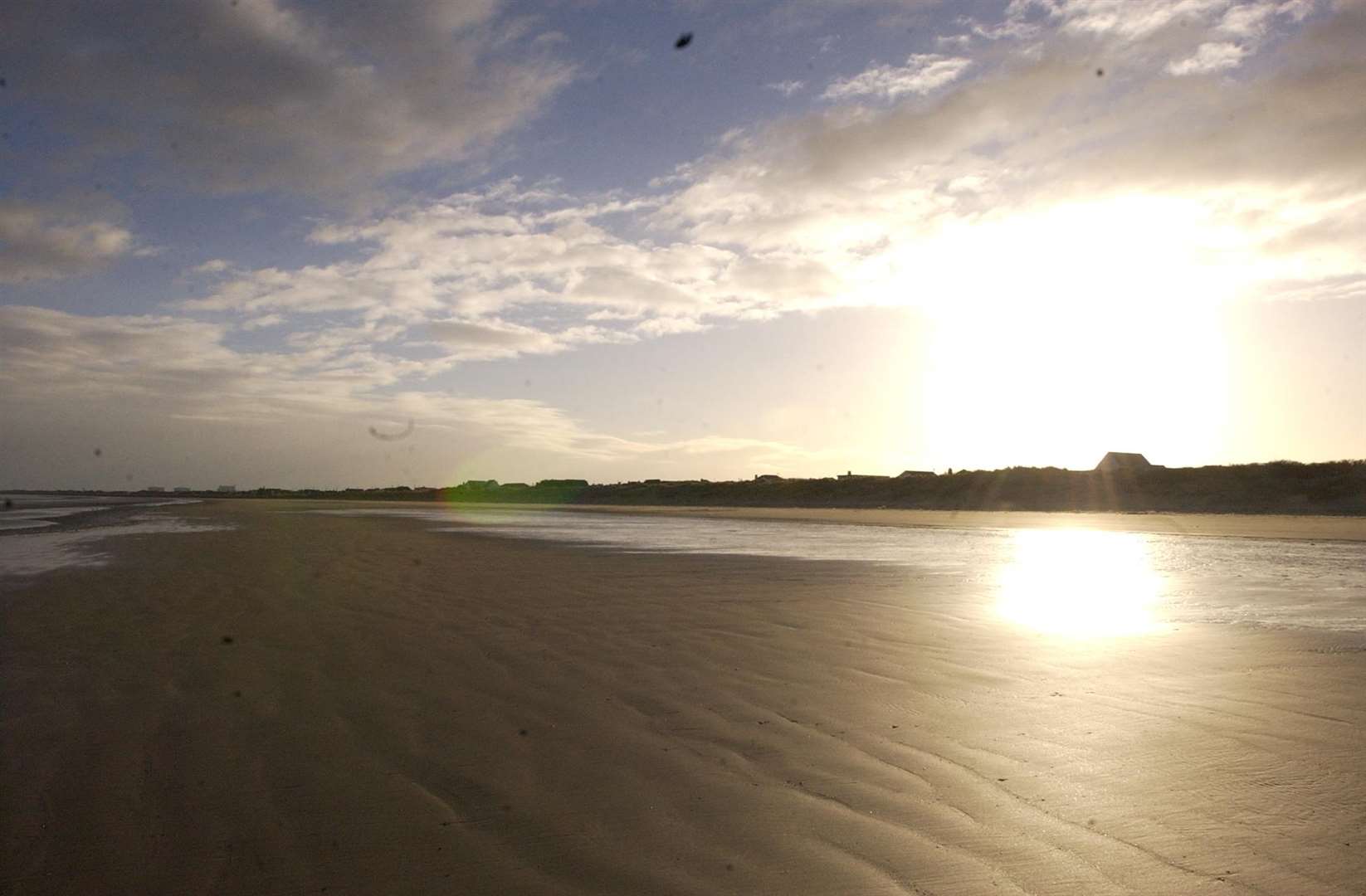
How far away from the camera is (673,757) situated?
15.2 ft

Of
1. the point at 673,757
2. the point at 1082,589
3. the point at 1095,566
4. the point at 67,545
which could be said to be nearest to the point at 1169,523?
the point at 1095,566

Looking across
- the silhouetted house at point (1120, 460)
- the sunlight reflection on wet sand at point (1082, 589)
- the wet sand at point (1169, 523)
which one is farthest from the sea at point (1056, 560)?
the silhouetted house at point (1120, 460)

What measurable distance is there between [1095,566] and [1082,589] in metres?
3.37

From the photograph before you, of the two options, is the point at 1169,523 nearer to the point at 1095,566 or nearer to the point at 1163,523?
the point at 1163,523

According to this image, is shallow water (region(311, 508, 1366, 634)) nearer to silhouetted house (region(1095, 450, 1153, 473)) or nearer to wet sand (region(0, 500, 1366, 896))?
wet sand (region(0, 500, 1366, 896))

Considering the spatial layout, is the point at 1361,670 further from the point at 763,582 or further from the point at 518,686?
the point at 763,582

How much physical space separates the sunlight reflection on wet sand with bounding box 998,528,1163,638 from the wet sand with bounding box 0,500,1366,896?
0.63 m

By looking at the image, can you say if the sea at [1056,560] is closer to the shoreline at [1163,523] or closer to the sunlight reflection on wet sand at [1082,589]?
the sunlight reflection on wet sand at [1082,589]

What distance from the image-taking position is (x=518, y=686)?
6.16 meters

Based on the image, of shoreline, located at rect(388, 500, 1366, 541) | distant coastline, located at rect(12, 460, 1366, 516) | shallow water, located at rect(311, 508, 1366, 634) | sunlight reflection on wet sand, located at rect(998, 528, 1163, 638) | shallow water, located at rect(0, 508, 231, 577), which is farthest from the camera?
distant coastline, located at rect(12, 460, 1366, 516)

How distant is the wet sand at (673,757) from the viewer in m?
3.36

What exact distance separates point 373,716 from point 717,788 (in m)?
2.41

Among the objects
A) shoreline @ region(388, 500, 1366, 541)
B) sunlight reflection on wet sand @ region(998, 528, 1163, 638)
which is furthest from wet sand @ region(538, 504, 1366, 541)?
sunlight reflection on wet sand @ region(998, 528, 1163, 638)

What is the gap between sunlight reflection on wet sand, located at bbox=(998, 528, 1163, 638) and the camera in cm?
858
